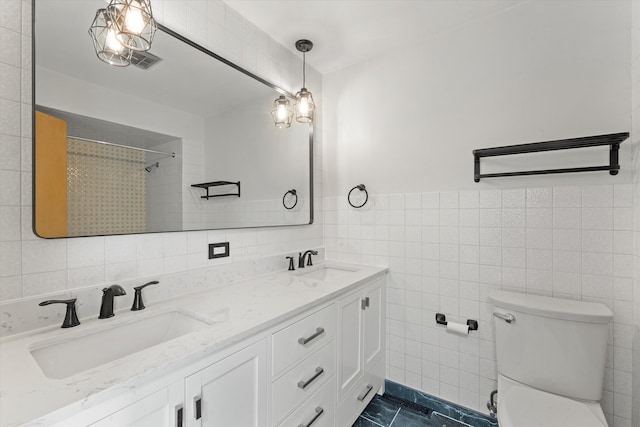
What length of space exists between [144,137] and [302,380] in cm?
127

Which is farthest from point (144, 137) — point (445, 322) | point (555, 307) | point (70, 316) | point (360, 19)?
point (555, 307)

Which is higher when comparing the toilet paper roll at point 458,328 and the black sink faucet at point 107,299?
the black sink faucet at point 107,299

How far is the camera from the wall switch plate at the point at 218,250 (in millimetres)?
1514

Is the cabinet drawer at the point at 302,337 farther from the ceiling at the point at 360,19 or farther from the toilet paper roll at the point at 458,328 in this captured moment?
the ceiling at the point at 360,19

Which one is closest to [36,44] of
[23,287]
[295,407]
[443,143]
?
[23,287]

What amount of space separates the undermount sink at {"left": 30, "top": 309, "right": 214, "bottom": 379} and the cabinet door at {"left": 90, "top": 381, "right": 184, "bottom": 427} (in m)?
0.29

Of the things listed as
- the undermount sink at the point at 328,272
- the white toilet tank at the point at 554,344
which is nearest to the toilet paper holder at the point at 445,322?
the white toilet tank at the point at 554,344

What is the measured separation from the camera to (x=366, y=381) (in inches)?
69.4

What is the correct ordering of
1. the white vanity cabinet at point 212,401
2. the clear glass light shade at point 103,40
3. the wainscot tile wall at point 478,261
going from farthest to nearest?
the wainscot tile wall at point 478,261 < the clear glass light shade at point 103,40 < the white vanity cabinet at point 212,401

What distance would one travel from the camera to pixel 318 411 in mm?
1328

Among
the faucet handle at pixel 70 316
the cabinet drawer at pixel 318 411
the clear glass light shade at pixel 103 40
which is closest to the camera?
the faucet handle at pixel 70 316

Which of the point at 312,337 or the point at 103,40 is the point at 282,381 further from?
the point at 103,40

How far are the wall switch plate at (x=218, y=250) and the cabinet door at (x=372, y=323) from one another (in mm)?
861

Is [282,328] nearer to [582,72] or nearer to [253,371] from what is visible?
[253,371]
